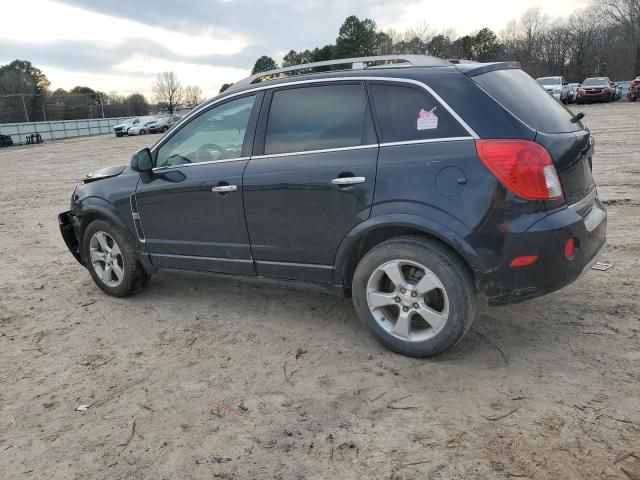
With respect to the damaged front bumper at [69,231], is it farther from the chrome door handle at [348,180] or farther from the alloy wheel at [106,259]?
the chrome door handle at [348,180]

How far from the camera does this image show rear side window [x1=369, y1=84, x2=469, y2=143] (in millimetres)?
3213

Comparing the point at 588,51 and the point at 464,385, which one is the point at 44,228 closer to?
the point at 464,385

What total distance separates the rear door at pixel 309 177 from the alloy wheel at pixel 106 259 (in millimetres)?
1633

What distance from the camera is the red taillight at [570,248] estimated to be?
121 inches

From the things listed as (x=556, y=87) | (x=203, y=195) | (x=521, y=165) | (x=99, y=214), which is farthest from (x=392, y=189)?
(x=556, y=87)

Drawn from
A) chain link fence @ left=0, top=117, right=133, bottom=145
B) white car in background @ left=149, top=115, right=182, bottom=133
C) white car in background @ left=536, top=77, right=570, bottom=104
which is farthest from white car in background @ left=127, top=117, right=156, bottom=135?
white car in background @ left=536, top=77, right=570, bottom=104

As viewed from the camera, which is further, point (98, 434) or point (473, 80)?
point (473, 80)

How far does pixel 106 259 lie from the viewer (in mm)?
4969

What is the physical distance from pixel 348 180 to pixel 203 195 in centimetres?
132

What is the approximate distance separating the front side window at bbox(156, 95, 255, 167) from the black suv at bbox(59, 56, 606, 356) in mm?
13

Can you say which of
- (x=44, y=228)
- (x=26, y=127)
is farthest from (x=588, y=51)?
(x=44, y=228)

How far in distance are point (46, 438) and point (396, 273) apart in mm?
2238

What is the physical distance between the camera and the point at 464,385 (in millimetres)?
3129

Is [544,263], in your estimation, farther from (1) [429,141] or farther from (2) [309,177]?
(2) [309,177]
